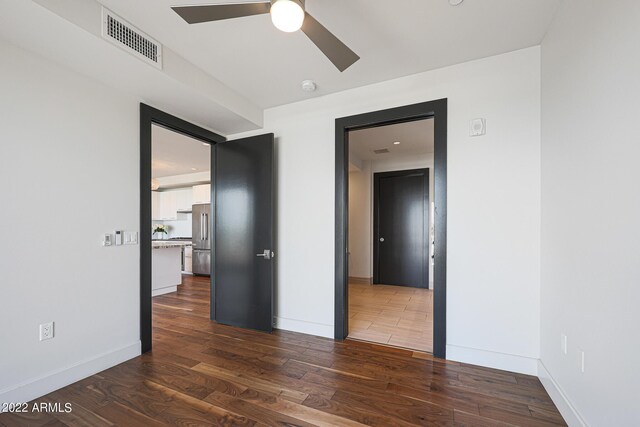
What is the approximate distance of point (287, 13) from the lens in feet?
4.44

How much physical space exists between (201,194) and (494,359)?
659 centimetres

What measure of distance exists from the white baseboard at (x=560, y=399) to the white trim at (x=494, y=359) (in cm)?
7

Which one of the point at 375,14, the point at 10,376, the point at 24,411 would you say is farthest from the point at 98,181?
the point at 375,14

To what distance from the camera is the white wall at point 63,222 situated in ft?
5.95

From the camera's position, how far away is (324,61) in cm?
240

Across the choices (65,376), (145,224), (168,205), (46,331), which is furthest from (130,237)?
(168,205)

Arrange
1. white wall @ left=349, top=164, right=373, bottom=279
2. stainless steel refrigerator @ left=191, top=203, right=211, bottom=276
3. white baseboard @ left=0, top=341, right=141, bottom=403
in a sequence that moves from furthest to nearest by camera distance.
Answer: stainless steel refrigerator @ left=191, top=203, right=211, bottom=276
white wall @ left=349, top=164, right=373, bottom=279
white baseboard @ left=0, top=341, right=141, bottom=403

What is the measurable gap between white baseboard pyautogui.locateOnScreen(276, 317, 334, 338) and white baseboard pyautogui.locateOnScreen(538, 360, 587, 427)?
1.74 m

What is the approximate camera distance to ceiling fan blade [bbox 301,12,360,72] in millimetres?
1505

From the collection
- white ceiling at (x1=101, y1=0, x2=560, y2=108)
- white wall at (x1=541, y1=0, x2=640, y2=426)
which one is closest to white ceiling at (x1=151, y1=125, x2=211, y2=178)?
white ceiling at (x1=101, y1=0, x2=560, y2=108)

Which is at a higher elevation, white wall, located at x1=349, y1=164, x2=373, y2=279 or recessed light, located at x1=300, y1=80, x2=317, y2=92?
recessed light, located at x1=300, y1=80, x2=317, y2=92

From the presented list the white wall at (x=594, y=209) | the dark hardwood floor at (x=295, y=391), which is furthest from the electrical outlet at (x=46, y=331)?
the white wall at (x=594, y=209)

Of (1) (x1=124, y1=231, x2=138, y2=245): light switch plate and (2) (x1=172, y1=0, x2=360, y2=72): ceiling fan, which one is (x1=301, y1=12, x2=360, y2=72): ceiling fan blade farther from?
(1) (x1=124, y1=231, x2=138, y2=245): light switch plate

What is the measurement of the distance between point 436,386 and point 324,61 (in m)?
2.69
